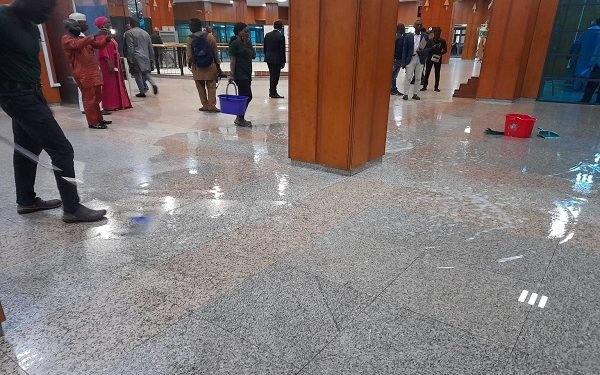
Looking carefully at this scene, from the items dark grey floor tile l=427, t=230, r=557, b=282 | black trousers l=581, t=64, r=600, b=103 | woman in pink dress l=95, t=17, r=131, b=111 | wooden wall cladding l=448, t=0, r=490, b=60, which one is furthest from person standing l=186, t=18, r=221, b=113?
wooden wall cladding l=448, t=0, r=490, b=60

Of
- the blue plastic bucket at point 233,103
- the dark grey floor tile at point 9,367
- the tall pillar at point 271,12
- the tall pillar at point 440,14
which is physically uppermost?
the tall pillar at point 271,12

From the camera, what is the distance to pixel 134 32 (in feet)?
29.7

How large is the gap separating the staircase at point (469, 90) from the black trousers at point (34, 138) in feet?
31.0

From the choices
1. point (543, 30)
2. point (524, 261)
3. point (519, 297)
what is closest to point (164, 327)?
point (519, 297)

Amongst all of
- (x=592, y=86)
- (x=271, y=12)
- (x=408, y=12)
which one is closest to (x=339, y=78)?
(x=592, y=86)

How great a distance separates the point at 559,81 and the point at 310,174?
9.04 meters

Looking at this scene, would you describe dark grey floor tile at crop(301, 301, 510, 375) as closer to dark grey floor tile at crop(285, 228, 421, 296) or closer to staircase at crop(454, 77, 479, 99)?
dark grey floor tile at crop(285, 228, 421, 296)

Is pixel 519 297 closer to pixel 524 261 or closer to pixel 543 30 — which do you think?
pixel 524 261

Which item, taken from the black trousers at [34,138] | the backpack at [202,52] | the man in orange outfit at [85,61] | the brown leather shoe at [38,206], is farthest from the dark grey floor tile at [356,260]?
the backpack at [202,52]

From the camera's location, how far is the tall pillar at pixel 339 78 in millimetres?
3697

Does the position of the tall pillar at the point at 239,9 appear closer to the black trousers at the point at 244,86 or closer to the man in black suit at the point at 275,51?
the man in black suit at the point at 275,51

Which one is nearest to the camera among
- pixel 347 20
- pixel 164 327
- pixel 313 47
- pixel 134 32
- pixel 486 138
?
pixel 164 327

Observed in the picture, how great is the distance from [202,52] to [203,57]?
87 mm

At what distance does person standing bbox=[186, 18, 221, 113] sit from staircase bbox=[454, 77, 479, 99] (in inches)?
247
